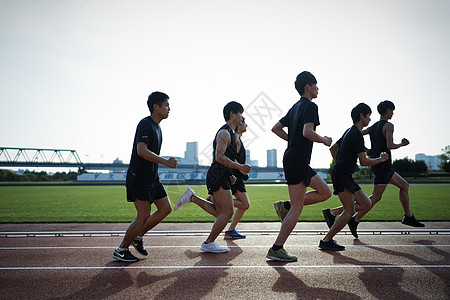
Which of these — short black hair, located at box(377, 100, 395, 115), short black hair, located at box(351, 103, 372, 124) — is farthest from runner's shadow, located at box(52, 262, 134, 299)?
short black hair, located at box(377, 100, 395, 115)

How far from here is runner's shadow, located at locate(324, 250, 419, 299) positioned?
130 inches

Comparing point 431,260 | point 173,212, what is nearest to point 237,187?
point 431,260

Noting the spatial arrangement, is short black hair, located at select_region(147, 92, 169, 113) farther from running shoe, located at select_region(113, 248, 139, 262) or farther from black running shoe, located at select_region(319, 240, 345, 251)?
black running shoe, located at select_region(319, 240, 345, 251)

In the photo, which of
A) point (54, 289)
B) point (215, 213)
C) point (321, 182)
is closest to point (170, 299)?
point (54, 289)

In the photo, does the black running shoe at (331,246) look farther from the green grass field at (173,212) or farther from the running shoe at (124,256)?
the green grass field at (173,212)

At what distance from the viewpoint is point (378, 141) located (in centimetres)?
679

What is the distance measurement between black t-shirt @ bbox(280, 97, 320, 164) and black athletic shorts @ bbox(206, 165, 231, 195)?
1053 mm

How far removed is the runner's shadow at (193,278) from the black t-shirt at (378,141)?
3.83 metres

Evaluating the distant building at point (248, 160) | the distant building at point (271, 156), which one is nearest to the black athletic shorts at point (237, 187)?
the distant building at point (248, 160)

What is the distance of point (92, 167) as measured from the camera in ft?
360

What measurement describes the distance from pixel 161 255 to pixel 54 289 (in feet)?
6.16

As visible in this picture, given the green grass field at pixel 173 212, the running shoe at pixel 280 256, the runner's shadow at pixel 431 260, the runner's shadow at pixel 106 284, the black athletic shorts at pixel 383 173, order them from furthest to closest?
1. the green grass field at pixel 173 212
2. the black athletic shorts at pixel 383 173
3. the running shoe at pixel 280 256
4. the runner's shadow at pixel 431 260
5. the runner's shadow at pixel 106 284

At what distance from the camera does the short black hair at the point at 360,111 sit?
5.96m

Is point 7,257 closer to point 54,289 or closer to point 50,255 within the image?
point 50,255
